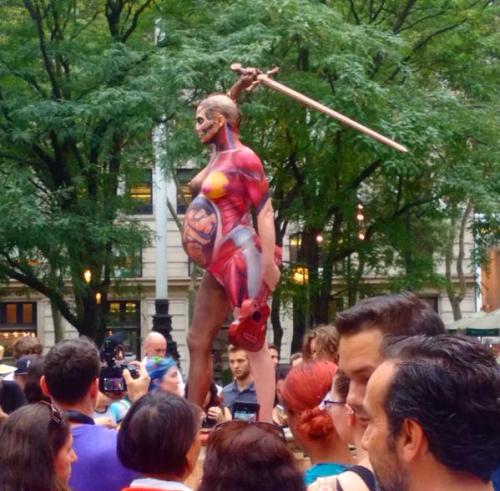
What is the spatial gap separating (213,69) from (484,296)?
33.2 m

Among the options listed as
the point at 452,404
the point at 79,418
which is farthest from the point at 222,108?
the point at 452,404

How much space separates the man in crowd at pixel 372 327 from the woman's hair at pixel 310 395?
285mm

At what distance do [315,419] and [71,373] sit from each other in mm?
1539

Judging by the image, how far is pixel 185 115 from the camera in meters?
17.6

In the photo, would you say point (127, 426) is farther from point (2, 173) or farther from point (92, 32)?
point (92, 32)

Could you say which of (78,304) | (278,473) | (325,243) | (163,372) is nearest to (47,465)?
(278,473)

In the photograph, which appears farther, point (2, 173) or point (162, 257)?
point (162, 257)

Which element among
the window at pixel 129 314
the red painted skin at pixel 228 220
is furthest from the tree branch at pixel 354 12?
the window at pixel 129 314

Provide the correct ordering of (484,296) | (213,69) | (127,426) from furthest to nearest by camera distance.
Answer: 1. (484,296)
2. (213,69)
3. (127,426)

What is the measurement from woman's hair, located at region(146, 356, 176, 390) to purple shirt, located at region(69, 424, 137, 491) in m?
1.90

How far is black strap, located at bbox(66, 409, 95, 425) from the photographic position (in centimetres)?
522

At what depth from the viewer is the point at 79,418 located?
5.23 meters

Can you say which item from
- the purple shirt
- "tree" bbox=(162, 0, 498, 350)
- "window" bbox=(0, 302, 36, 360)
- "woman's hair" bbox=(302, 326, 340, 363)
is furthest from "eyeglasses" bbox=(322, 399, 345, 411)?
"window" bbox=(0, 302, 36, 360)

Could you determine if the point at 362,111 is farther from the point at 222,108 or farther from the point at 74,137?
the point at 222,108
